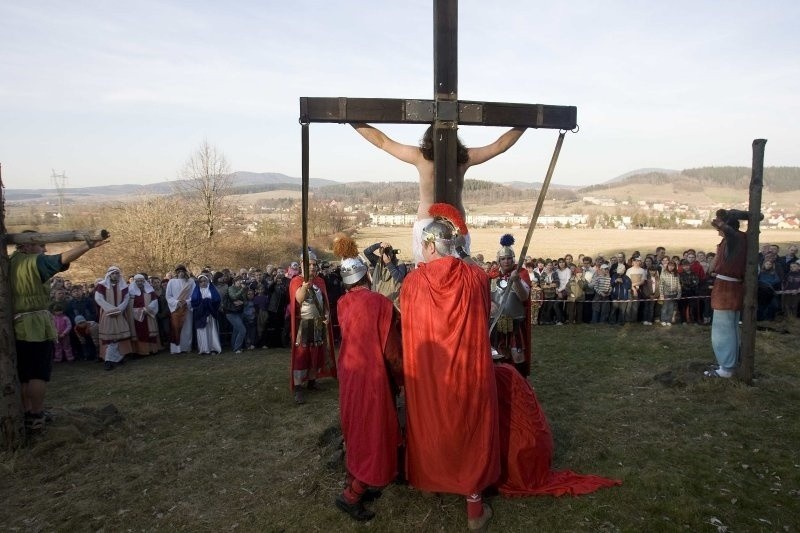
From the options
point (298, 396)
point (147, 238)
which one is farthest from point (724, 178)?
point (298, 396)

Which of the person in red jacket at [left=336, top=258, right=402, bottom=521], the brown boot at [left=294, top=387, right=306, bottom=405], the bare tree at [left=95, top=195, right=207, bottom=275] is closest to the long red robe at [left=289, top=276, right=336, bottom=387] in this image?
the brown boot at [left=294, top=387, right=306, bottom=405]

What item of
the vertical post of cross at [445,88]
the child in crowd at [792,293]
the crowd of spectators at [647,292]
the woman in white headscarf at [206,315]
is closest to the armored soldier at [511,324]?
the vertical post of cross at [445,88]

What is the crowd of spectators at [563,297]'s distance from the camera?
10461 millimetres

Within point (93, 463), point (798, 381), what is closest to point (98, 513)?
point (93, 463)

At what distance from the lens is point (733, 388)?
656 centimetres

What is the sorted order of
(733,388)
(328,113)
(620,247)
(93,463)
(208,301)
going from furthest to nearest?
(620,247), (208,301), (733,388), (93,463), (328,113)

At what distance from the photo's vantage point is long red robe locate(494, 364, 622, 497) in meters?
4.09

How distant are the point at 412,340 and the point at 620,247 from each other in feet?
147

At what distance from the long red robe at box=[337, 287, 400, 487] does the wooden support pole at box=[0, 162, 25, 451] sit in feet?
12.0

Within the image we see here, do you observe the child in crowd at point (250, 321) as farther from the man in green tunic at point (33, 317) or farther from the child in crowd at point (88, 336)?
the man in green tunic at point (33, 317)

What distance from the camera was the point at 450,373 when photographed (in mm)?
3586

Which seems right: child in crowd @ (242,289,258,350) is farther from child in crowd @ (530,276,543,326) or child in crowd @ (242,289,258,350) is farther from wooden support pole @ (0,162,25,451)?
child in crowd @ (530,276,543,326)

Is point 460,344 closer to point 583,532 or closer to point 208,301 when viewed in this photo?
A: point 583,532

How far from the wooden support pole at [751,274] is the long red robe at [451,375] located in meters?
4.92
